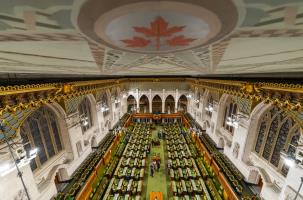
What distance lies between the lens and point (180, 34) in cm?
107

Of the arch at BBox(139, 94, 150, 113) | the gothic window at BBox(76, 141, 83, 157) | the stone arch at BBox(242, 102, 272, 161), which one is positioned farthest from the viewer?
the arch at BBox(139, 94, 150, 113)

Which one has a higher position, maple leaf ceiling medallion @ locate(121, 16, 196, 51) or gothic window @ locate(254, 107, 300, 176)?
maple leaf ceiling medallion @ locate(121, 16, 196, 51)

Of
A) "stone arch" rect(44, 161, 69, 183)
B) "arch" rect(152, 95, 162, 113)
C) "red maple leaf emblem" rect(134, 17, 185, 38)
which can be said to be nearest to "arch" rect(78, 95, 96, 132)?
"stone arch" rect(44, 161, 69, 183)

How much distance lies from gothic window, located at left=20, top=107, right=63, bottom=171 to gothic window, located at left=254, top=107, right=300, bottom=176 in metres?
10.6

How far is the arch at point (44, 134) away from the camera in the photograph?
270 inches

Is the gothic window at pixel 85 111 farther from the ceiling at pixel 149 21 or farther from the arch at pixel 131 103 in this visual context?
the arch at pixel 131 103

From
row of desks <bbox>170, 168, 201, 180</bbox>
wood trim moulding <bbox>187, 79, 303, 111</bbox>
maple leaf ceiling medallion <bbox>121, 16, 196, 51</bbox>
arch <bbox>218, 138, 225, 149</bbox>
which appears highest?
maple leaf ceiling medallion <bbox>121, 16, 196, 51</bbox>

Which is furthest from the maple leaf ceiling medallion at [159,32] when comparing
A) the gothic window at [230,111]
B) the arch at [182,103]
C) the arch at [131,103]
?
the arch at [182,103]

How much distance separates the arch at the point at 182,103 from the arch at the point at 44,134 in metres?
17.8

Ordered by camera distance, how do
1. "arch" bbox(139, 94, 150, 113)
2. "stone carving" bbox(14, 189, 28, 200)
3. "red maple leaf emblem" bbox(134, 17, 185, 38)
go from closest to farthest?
"red maple leaf emblem" bbox(134, 17, 185, 38) < "stone carving" bbox(14, 189, 28, 200) < "arch" bbox(139, 94, 150, 113)

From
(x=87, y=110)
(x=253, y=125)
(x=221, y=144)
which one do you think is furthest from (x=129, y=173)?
(x=253, y=125)

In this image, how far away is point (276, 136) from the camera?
6969mm

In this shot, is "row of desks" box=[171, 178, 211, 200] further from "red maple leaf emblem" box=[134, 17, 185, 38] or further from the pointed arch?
"red maple leaf emblem" box=[134, 17, 185, 38]

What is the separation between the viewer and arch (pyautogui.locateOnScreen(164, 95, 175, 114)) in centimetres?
2373
